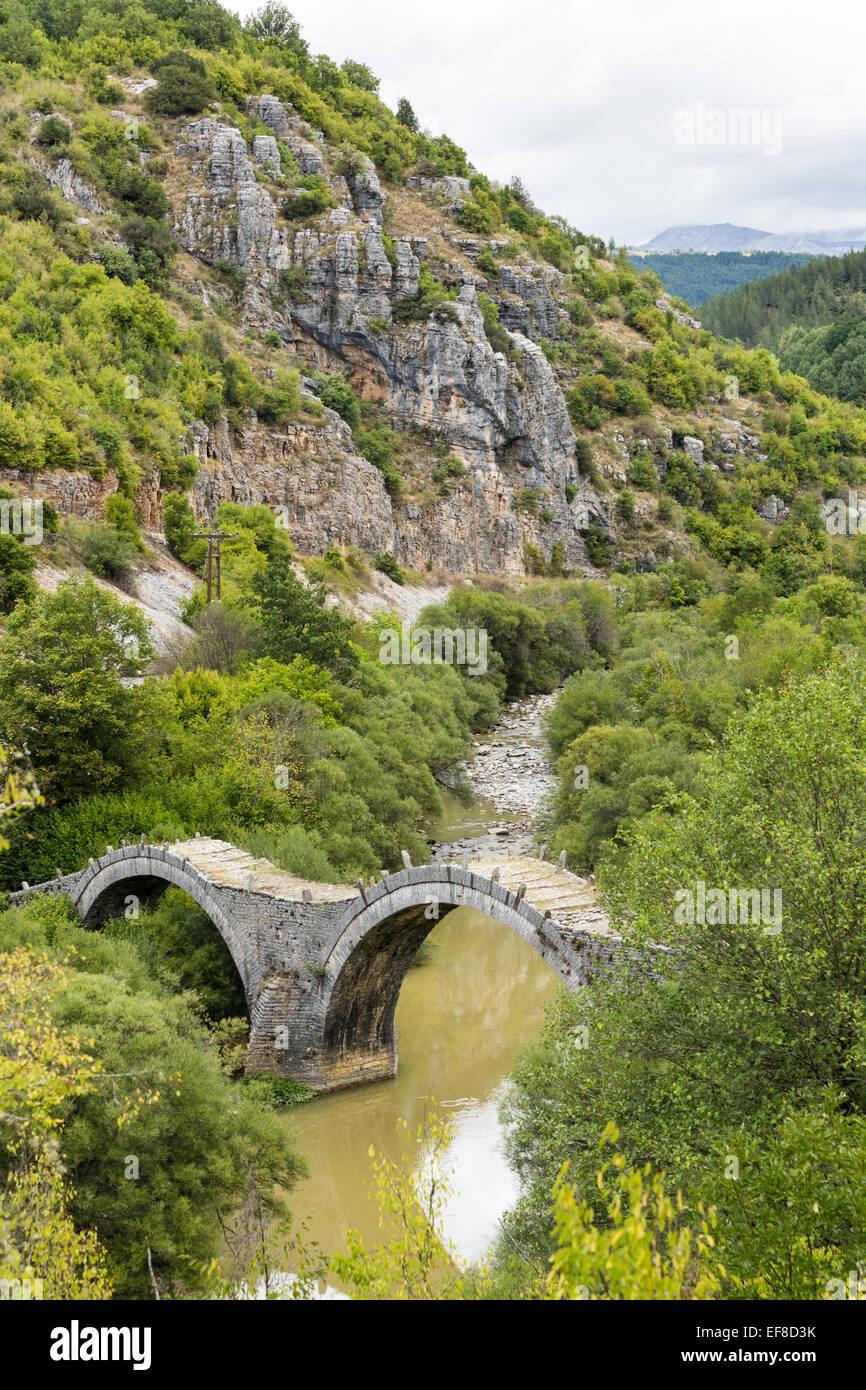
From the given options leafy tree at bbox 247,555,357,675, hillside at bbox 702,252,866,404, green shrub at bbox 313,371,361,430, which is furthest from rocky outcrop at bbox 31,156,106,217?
hillside at bbox 702,252,866,404

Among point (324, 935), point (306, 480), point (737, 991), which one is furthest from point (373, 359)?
point (737, 991)

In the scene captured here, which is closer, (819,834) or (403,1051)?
(819,834)

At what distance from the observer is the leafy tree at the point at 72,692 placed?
24375 mm

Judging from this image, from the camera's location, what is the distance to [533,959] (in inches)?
1101

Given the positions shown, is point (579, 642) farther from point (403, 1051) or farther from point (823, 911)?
point (823, 911)

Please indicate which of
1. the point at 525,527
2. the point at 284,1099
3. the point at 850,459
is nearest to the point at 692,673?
the point at 284,1099

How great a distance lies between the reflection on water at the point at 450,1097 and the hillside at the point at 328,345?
2108cm

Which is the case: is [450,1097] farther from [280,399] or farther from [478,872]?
[280,399]

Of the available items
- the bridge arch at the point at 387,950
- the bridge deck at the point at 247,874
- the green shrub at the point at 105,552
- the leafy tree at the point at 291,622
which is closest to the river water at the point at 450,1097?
the bridge arch at the point at 387,950

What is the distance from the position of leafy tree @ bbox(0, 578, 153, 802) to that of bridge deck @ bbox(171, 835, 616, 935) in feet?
13.8

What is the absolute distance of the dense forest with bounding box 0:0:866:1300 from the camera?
1051 centimetres

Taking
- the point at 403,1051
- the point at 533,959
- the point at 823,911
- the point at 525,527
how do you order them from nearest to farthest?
the point at 823,911 → the point at 403,1051 → the point at 533,959 → the point at 525,527

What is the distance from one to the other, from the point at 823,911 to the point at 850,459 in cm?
8458
